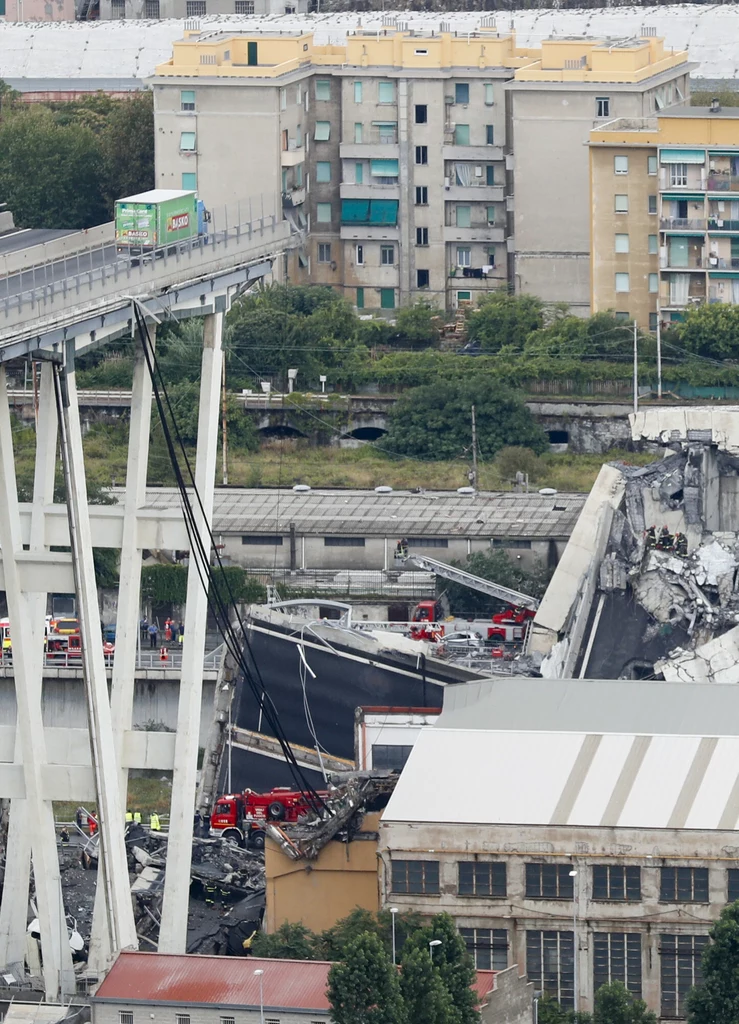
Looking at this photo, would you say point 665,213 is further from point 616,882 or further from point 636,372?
point 616,882

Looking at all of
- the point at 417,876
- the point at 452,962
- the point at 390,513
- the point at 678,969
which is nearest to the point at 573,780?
the point at 417,876

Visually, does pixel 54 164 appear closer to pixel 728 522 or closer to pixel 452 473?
pixel 452 473

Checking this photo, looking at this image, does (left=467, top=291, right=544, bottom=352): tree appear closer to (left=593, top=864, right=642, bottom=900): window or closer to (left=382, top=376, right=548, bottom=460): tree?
(left=382, top=376, right=548, bottom=460): tree

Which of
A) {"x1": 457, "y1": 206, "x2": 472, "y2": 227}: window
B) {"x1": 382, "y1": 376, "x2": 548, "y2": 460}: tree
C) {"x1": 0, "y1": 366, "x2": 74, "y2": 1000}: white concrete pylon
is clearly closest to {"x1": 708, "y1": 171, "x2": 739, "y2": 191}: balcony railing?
{"x1": 382, "y1": 376, "x2": 548, "y2": 460}: tree

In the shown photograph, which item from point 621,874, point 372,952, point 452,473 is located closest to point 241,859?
point 621,874

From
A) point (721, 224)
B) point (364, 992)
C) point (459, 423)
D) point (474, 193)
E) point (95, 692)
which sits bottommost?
point (364, 992)

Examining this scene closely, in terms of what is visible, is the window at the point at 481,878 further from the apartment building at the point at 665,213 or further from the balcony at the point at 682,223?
the balcony at the point at 682,223

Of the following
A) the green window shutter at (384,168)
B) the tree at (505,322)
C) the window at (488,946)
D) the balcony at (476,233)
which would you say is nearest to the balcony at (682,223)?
the tree at (505,322)
